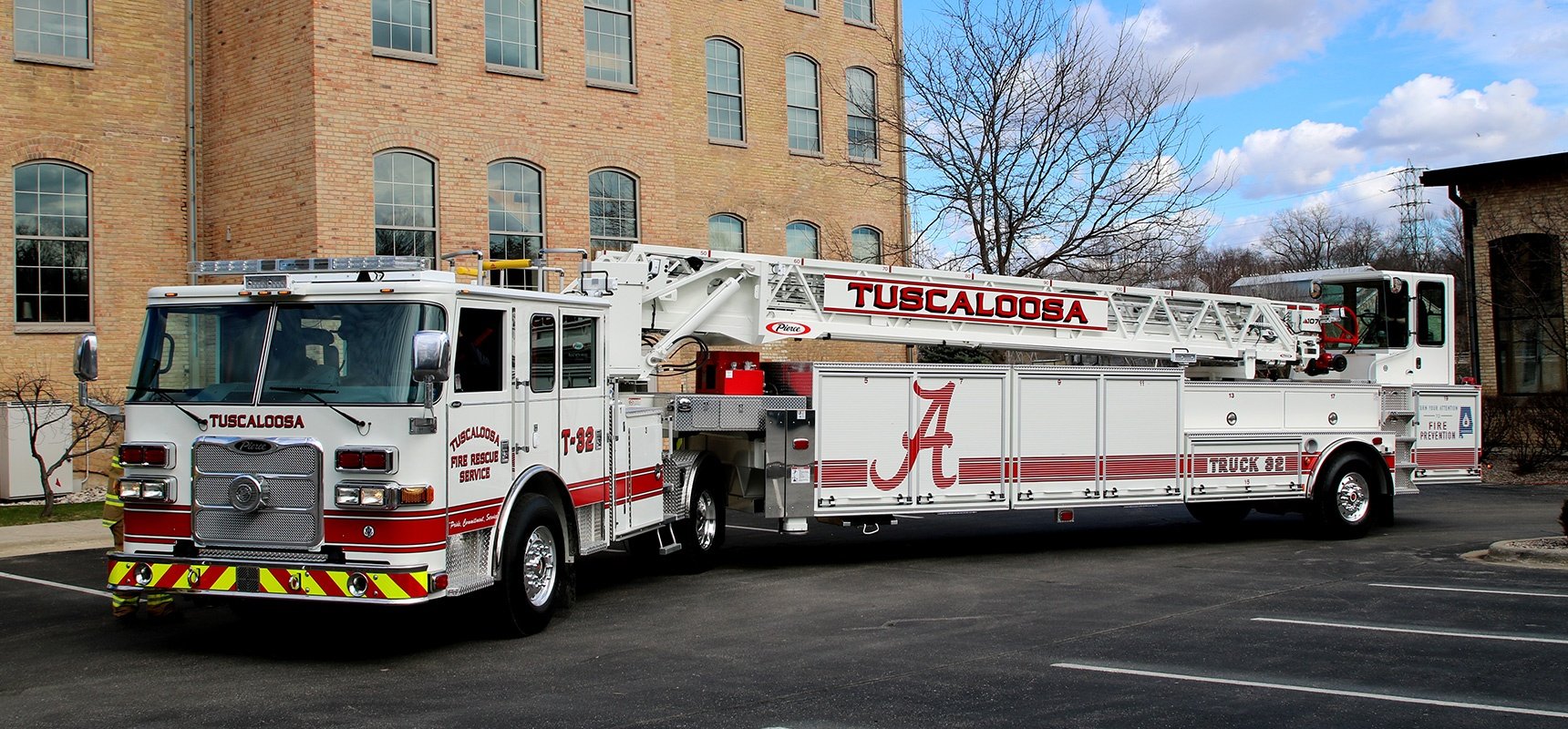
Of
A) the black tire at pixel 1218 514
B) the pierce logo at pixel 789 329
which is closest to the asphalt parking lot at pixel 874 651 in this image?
the pierce logo at pixel 789 329

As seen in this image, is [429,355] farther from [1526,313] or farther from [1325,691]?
[1526,313]

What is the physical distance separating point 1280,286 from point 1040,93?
6356 millimetres

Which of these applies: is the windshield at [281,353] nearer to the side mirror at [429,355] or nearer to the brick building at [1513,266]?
the side mirror at [429,355]

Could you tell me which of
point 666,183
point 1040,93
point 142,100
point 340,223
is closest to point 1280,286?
point 1040,93

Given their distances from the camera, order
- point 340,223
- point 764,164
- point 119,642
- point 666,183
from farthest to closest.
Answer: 1. point 764,164
2. point 666,183
3. point 340,223
4. point 119,642

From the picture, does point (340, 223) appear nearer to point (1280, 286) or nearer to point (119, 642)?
point (119, 642)

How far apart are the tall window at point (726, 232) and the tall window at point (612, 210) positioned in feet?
9.59

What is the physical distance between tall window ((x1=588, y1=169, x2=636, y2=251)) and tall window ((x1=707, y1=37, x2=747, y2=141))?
326 centimetres

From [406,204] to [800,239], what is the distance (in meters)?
9.59

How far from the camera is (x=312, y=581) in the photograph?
26.3ft

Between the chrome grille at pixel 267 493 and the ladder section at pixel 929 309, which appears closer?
the chrome grille at pixel 267 493

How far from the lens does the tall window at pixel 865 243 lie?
28477mm

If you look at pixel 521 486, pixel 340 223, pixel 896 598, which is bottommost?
pixel 896 598

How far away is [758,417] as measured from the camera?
12203 mm
